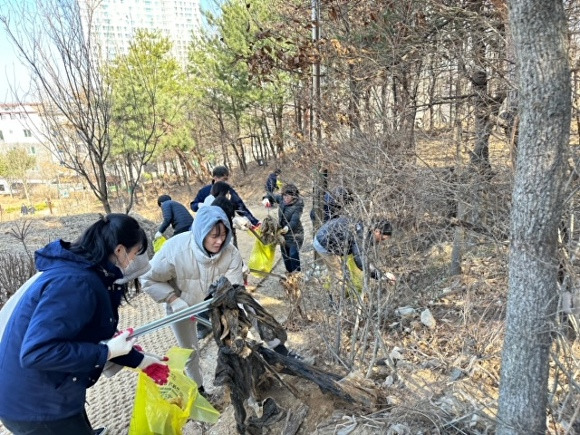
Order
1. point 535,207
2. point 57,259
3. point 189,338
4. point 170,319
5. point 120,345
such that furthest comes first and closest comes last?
point 189,338
point 170,319
point 120,345
point 57,259
point 535,207

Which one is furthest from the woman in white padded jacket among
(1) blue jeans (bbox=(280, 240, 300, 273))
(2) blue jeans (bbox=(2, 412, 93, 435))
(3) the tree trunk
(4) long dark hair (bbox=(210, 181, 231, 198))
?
(1) blue jeans (bbox=(280, 240, 300, 273))

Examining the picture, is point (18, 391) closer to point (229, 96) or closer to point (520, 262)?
point (520, 262)

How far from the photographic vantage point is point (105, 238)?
5.20 ft

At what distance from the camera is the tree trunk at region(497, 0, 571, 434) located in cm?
117

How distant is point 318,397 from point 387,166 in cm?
194

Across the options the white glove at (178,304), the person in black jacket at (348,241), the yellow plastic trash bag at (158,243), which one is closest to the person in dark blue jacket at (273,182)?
the yellow plastic trash bag at (158,243)

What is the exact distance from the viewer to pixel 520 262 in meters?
1.38

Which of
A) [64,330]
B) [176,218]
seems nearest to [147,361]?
[64,330]

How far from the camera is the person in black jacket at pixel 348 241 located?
278 centimetres

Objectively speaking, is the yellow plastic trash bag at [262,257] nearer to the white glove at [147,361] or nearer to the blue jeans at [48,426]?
the white glove at [147,361]

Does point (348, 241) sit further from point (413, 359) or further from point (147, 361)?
point (147, 361)

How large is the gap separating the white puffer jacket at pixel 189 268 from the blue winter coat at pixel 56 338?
0.76 m

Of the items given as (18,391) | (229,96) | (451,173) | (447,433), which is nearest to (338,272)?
(451,173)

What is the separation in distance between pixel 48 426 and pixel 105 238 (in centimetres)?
82
